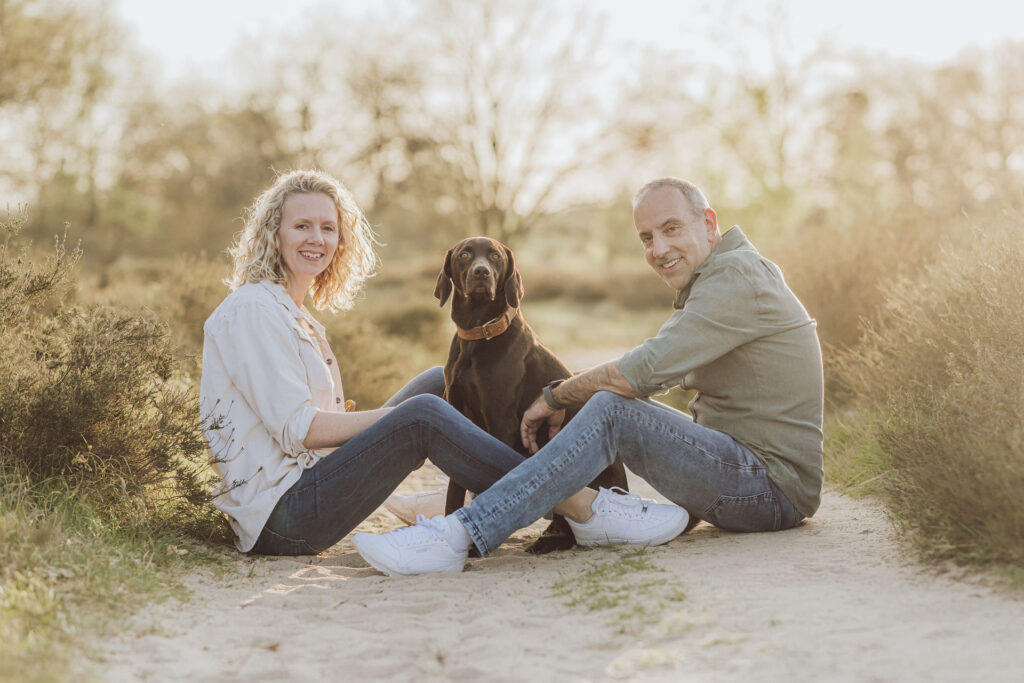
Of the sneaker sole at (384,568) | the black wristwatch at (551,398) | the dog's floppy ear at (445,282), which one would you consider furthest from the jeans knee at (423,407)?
the dog's floppy ear at (445,282)

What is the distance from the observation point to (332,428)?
3.60m

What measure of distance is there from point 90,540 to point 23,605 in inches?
24.9

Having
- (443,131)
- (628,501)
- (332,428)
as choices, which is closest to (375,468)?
(332,428)

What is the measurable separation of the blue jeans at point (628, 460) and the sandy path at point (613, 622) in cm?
22

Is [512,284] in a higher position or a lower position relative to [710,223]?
lower

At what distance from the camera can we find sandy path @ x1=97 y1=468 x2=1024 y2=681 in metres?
2.37

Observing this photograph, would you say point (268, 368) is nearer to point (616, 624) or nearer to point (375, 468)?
point (375, 468)

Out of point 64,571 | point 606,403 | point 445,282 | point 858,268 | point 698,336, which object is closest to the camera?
point 64,571

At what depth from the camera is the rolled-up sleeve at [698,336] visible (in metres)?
3.44

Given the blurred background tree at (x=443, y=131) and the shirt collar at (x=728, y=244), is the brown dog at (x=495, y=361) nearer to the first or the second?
the shirt collar at (x=728, y=244)

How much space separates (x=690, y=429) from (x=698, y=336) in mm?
379

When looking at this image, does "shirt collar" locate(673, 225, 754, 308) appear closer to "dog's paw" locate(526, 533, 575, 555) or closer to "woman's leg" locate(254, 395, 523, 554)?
"woman's leg" locate(254, 395, 523, 554)

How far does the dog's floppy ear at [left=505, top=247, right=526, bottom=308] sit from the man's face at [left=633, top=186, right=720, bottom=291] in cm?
97

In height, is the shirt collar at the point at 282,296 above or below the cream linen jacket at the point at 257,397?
above
